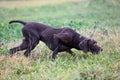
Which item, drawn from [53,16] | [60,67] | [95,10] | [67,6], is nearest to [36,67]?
[60,67]

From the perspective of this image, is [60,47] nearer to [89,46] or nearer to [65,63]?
[89,46]

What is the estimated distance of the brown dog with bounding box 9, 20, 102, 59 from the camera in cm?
943

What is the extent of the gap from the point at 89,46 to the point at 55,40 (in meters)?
0.97

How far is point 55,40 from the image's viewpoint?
377 inches

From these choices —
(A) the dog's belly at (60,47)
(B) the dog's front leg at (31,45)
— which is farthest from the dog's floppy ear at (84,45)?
(B) the dog's front leg at (31,45)

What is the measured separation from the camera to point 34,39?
9.75m

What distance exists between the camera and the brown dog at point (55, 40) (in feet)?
30.9

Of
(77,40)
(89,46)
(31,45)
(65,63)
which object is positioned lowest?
(65,63)

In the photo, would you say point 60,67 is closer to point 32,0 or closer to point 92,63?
point 92,63

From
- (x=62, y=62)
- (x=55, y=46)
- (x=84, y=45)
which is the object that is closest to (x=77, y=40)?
(x=84, y=45)

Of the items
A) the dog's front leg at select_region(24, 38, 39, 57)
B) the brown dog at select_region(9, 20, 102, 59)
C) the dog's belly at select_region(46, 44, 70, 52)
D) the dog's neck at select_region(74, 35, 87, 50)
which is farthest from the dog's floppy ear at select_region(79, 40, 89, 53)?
the dog's front leg at select_region(24, 38, 39, 57)

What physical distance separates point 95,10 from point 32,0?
767 centimetres

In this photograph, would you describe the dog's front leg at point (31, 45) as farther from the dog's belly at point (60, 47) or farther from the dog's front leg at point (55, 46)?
the dog's front leg at point (55, 46)

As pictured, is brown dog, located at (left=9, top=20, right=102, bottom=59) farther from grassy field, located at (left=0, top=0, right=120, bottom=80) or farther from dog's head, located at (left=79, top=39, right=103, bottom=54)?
grassy field, located at (left=0, top=0, right=120, bottom=80)
